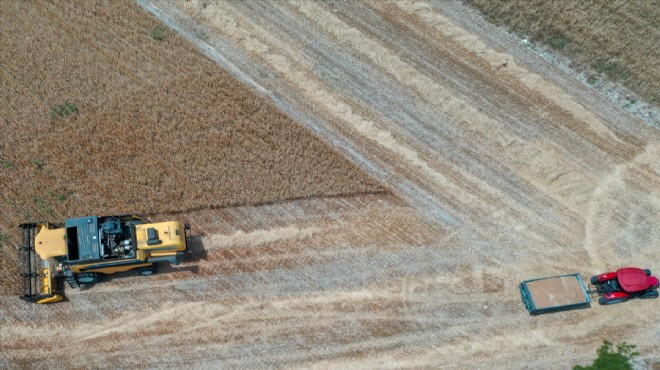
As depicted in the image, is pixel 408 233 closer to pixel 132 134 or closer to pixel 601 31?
pixel 132 134

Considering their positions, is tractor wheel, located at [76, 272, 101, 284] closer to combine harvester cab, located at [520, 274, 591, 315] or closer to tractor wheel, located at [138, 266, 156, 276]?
tractor wheel, located at [138, 266, 156, 276]

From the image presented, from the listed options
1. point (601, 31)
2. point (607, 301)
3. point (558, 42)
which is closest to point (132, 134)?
point (558, 42)

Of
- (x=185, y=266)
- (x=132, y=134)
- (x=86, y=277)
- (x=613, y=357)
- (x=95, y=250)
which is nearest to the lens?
(x=613, y=357)

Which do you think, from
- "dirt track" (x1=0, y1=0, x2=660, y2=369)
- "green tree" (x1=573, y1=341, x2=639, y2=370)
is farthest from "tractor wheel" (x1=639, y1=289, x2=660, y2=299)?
"green tree" (x1=573, y1=341, x2=639, y2=370)

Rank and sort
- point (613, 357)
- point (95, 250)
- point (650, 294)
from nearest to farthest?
point (613, 357) → point (95, 250) → point (650, 294)

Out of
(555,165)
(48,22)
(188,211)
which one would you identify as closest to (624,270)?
(555,165)

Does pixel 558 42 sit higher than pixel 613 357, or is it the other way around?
pixel 558 42

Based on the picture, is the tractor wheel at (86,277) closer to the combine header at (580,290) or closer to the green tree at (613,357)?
the combine header at (580,290)

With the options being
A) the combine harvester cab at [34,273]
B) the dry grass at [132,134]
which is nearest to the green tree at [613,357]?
the dry grass at [132,134]
